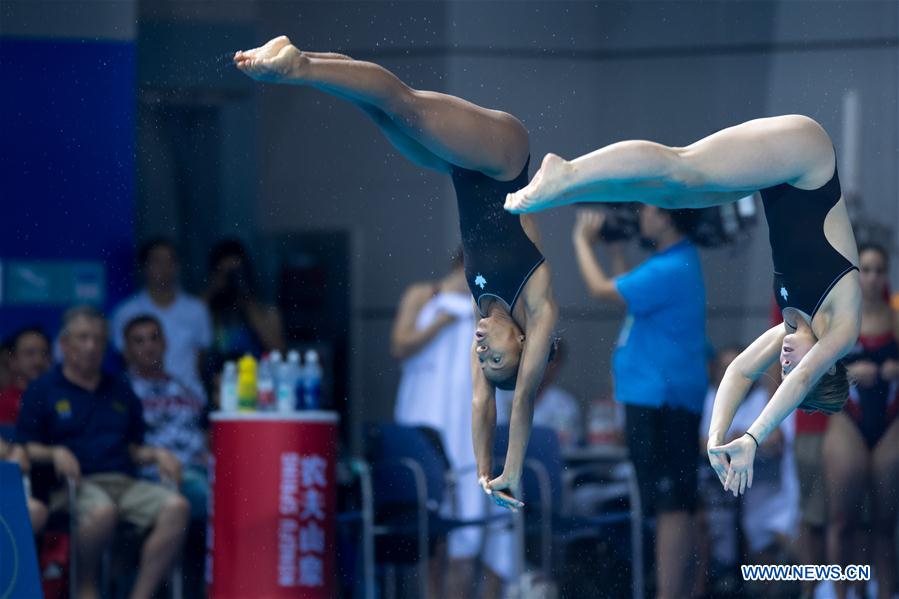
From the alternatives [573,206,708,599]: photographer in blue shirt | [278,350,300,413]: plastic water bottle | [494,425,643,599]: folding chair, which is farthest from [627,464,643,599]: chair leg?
[278,350,300,413]: plastic water bottle

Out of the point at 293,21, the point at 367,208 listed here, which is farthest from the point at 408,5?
the point at 367,208

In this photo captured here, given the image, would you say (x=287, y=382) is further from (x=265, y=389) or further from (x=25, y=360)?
(x=25, y=360)

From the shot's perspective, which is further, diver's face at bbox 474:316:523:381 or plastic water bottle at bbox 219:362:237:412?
plastic water bottle at bbox 219:362:237:412

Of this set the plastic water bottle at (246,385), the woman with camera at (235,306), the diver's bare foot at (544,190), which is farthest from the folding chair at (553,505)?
the diver's bare foot at (544,190)

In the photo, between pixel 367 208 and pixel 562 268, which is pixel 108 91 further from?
pixel 562 268

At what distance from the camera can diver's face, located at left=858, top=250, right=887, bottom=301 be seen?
6184 mm

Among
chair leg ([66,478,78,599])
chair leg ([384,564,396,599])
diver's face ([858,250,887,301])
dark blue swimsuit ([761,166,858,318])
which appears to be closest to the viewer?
dark blue swimsuit ([761,166,858,318])

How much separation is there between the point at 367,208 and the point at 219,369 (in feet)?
4.39

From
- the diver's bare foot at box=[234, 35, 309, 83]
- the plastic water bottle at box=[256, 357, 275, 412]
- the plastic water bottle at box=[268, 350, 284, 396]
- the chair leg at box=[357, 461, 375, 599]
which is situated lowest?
the chair leg at box=[357, 461, 375, 599]

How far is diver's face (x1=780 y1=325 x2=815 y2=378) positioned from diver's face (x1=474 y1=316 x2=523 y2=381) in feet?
2.89

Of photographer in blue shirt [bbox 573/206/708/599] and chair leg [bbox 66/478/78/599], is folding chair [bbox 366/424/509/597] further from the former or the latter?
chair leg [bbox 66/478/78/599]

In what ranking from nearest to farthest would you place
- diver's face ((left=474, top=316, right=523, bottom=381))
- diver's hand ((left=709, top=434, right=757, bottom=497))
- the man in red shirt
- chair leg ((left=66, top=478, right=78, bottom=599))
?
diver's hand ((left=709, top=434, right=757, bottom=497)) < diver's face ((left=474, top=316, right=523, bottom=381)) < chair leg ((left=66, top=478, right=78, bottom=599)) < the man in red shirt

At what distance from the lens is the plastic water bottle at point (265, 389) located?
7.11 metres

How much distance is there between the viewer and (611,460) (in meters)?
8.02
